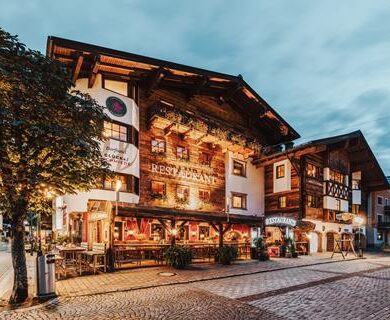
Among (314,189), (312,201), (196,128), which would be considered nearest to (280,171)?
(314,189)

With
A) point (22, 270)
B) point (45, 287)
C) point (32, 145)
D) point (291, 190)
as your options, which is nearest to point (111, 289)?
point (45, 287)

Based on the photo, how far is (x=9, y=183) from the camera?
866 centimetres

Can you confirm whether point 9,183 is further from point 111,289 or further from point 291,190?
point 291,190

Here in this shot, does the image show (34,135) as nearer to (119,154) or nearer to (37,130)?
(37,130)

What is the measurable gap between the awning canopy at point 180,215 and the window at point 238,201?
699 cm

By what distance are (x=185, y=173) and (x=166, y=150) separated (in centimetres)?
239

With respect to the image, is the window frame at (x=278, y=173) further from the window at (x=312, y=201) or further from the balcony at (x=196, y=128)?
the balcony at (x=196, y=128)

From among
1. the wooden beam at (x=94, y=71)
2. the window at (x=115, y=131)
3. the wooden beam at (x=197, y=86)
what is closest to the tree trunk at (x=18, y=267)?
the window at (x=115, y=131)

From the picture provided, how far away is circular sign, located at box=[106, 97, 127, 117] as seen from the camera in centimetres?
2030

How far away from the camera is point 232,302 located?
9.12 m

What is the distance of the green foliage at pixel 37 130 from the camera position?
8.30m

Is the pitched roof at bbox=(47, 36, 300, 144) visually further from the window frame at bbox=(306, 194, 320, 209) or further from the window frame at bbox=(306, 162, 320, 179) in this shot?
the window frame at bbox=(306, 194, 320, 209)

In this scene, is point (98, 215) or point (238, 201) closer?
point (98, 215)

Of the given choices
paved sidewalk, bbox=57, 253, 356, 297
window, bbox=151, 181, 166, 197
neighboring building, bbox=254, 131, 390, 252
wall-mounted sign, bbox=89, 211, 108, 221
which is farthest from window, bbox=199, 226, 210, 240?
wall-mounted sign, bbox=89, 211, 108, 221
